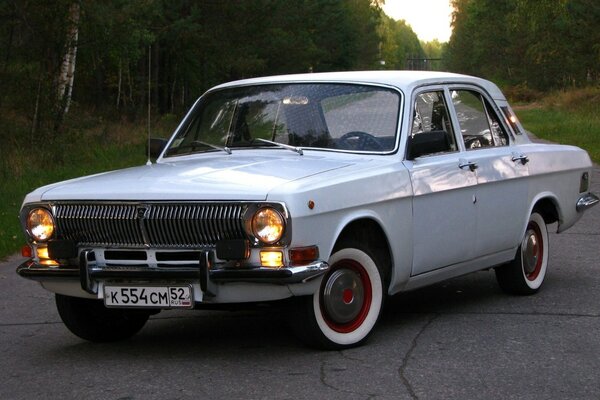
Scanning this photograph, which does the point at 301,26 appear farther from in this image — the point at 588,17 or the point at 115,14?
the point at 115,14

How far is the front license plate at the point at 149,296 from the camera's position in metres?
6.08

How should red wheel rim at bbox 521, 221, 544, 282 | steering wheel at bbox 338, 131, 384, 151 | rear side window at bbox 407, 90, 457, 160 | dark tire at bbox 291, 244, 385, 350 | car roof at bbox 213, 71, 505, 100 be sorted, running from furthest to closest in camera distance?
red wheel rim at bbox 521, 221, 544, 282, car roof at bbox 213, 71, 505, 100, steering wheel at bbox 338, 131, 384, 151, rear side window at bbox 407, 90, 457, 160, dark tire at bbox 291, 244, 385, 350

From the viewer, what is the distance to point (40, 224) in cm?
660

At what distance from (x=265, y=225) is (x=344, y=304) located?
2.53 feet

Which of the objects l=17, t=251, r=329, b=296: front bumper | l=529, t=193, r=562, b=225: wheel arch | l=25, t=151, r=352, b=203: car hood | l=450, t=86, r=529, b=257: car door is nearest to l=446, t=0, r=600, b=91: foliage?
l=529, t=193, r=562, b=225: wheel arch

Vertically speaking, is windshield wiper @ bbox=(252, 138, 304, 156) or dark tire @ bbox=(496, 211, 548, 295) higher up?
windshield wiper @ bbox=(252, 138, 304, 156)

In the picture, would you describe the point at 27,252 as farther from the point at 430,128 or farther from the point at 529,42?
the point at 529,42

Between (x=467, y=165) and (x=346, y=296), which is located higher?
(x=467, y=165)

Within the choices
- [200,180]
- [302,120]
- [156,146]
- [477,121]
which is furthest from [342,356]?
[477,121]

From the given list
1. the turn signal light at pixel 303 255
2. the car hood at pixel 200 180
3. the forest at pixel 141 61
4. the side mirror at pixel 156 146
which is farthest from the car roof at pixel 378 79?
the turn signal light at pixel 303 255

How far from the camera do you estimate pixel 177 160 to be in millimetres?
7707

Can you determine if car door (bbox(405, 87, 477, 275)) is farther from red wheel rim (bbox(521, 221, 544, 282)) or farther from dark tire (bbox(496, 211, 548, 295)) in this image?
red wheel rim (bbox(521, 221, 544, 282))

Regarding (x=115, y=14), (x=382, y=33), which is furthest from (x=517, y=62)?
(x=115, y=14)

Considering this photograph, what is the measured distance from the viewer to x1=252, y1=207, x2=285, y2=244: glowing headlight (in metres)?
5.98
